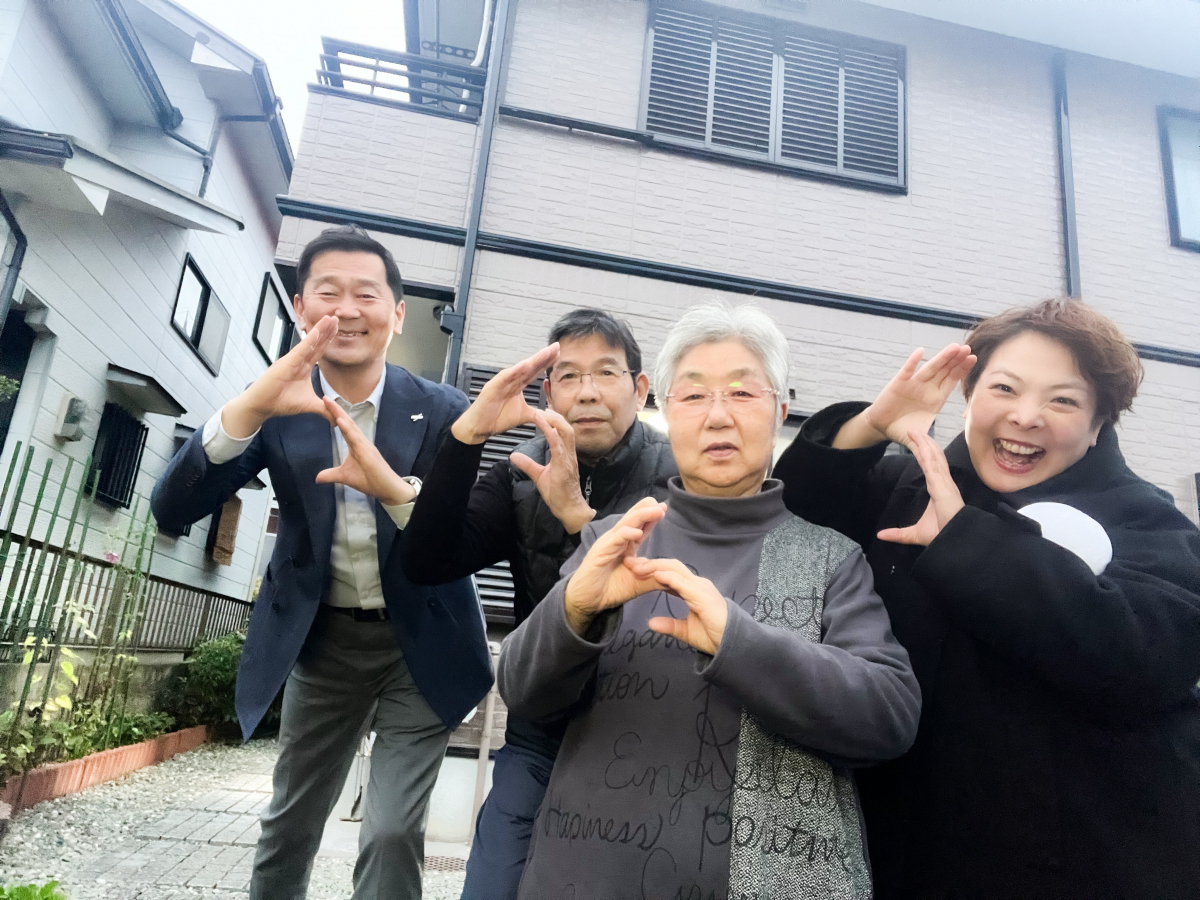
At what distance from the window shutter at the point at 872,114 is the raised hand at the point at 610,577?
503 centimetres

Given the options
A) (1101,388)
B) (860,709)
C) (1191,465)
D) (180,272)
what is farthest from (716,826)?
(180,272)

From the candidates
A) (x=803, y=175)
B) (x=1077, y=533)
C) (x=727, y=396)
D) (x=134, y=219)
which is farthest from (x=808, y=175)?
(x=134, y=219)

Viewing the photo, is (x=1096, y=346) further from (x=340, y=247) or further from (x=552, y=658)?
(x=340, y=247)

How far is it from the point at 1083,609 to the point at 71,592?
14.4 feet

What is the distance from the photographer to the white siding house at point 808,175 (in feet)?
15.0

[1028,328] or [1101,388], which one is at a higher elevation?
[1028,328]

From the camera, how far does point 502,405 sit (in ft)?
5.15

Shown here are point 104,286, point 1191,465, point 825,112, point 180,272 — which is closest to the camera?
point 104,286

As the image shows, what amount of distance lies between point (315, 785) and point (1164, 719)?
1887 millimetres

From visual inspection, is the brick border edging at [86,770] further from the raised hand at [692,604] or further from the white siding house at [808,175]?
the raised hand at [692,604]

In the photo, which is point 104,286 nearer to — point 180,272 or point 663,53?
point 180,272

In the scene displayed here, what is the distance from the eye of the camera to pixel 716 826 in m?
0.95

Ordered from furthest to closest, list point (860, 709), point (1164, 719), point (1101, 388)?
point (1101, 388) < point (1164, 719) < point (860, 709)

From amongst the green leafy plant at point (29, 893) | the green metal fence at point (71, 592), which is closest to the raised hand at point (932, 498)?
the green leafy plant at point (29, 893)
